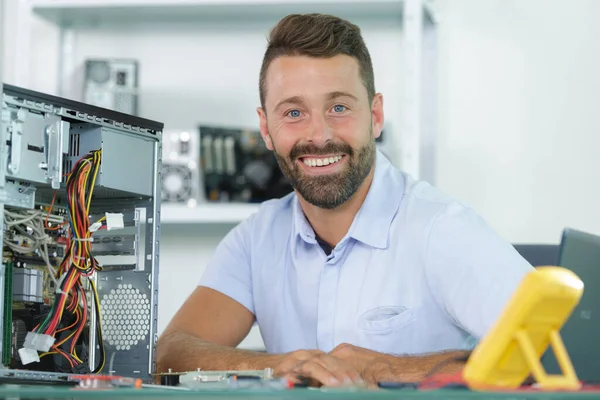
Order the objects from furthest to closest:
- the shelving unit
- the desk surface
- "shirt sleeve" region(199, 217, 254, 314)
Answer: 1. the shelving unit
2. "shirt sleeve" region(199, 217, 254, 314)
3. the desk surface

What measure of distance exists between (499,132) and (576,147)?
268 mm

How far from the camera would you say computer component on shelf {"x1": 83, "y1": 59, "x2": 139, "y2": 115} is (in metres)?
2.93

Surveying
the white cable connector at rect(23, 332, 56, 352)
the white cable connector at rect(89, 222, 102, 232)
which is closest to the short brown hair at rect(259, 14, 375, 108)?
the white cable connector at rect(89, 222, 102, 232)

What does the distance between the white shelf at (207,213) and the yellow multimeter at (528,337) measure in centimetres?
206

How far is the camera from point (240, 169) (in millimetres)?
2912

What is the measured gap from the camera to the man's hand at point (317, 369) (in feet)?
4.18

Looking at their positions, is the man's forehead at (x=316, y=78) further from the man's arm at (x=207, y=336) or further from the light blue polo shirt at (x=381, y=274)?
the man's arm at (x=207, y=336)

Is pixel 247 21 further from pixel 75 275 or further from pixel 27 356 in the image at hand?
pixel 27 356

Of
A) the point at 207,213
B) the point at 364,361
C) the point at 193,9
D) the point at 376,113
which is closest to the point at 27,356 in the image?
the point at 364,361

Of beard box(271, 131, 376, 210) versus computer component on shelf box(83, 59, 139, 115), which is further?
computer component on shelf box(83, 59, 139, 115)

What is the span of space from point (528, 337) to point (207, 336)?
1.22 m

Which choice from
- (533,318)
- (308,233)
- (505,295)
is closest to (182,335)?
(308,233)

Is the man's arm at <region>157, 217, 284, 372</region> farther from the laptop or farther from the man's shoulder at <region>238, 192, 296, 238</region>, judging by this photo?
the laptop

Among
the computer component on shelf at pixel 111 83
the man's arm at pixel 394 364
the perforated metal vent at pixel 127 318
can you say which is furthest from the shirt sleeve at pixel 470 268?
the computer component on shelf at pixel 111 83
